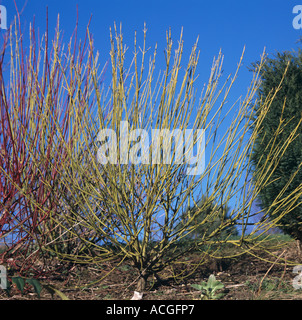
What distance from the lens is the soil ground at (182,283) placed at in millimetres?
3416

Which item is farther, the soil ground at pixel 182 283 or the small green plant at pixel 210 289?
the soil ground at pixel 182 283

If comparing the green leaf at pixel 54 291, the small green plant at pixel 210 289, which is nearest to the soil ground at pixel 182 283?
the small green plant at pixel 210 289

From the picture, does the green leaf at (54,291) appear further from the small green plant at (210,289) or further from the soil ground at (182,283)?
the small green plant at (210,289)

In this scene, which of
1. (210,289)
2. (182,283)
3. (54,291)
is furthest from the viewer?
(182,283)

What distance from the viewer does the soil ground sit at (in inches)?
134

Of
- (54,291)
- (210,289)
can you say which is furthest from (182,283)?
(54,291)

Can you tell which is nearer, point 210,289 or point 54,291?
point 54,291

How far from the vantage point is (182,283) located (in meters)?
3.97

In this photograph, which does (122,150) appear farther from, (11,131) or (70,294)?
(70,294)

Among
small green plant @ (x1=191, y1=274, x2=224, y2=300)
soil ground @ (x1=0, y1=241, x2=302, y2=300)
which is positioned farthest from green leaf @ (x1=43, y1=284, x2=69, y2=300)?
small green plant @ (x1=191, y1=274, x2=224, y2=300)

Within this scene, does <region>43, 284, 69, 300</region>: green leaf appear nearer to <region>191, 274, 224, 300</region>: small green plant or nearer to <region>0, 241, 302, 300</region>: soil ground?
<region>0, 241, 302, 300</region>: soil ground

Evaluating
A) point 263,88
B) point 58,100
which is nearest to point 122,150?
point 58,100

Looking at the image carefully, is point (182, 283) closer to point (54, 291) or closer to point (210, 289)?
point (210, 289)
